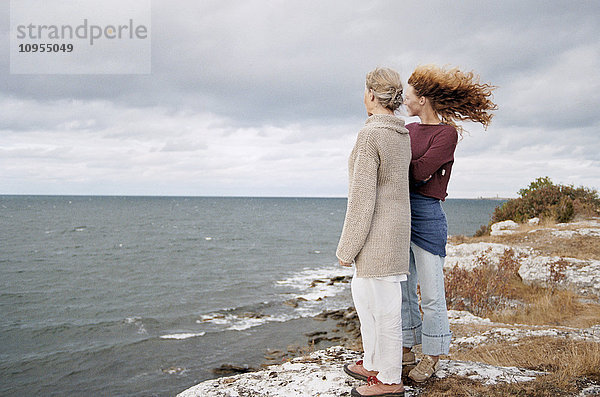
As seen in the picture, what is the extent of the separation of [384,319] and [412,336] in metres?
0.78

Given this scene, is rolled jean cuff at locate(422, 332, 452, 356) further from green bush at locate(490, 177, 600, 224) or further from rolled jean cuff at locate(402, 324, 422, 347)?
green bush at locate(490, 177, 600, 224)

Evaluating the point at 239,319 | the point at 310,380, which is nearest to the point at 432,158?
the point at 310,380

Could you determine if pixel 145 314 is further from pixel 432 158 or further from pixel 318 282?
pixel 432 158

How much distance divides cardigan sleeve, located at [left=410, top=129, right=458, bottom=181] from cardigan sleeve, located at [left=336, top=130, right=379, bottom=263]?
51 centimetres

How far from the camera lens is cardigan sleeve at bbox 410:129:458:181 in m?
3.77

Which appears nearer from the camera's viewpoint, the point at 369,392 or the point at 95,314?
the point at 369,392

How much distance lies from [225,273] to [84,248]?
1832 centimetres

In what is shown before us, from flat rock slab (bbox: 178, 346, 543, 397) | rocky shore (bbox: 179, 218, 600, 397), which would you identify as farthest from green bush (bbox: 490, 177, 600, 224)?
flat rock slab (bbox: 178, 346, 543, 397)

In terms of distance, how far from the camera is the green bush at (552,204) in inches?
842

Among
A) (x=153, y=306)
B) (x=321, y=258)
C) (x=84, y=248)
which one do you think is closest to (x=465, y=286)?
(x=153, y=306)

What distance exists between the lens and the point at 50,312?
18188mm

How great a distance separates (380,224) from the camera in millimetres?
3604

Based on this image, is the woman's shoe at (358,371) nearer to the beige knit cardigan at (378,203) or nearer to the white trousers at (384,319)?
the white trousers at (384,319)

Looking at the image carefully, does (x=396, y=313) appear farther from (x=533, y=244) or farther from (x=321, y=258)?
(x=321, y=258)
